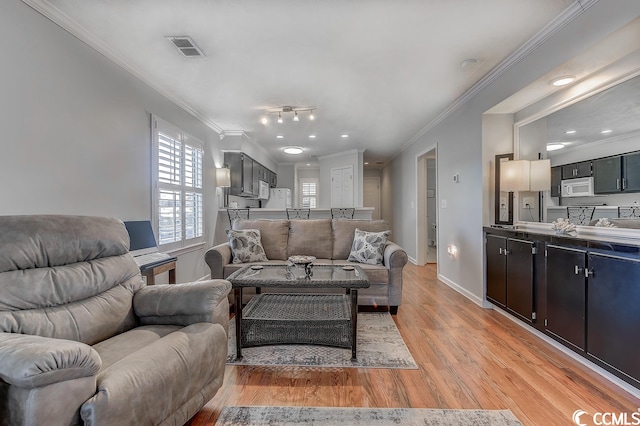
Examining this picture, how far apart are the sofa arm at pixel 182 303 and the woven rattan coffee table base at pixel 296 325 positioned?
574mm

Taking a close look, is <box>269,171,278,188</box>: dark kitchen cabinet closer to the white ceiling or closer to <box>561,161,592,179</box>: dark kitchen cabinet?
the white ceiling

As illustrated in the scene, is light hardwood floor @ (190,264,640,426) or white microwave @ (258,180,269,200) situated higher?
white microwave @ (258,180,269,200)

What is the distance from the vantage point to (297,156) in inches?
307

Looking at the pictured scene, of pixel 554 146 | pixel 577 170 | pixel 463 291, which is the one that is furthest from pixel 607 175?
pixel 463 291

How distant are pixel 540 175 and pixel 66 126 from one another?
13.5 ft

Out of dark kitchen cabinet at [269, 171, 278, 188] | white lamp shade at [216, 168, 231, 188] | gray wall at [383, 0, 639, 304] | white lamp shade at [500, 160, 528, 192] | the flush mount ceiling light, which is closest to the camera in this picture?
gray wall at [383, 0, 639, 304]

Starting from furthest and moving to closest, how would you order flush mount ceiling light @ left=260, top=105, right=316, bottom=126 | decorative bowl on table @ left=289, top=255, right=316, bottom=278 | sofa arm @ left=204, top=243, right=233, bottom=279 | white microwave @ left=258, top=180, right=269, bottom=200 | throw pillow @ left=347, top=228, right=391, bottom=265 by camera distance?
white microwave @ left=258, top=180, right=269, bottom=200 < flush mount ceiling light @ left=260, top=105, right=316, bottom=126 < throw pillow @ left=347, top=228, right=391, bottom=265 < sofa arm @ left=204, top=243, right=233, bottom=279 < decorative bowl on table @ left=289, top=255, right=316, bottom=278

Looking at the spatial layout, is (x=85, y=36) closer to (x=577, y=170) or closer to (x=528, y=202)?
(x=577, y=170)

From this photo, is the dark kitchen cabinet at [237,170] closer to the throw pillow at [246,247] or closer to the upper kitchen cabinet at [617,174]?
the throw pillow at [246,247]

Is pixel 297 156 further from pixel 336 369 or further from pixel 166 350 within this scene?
pixel 166 350

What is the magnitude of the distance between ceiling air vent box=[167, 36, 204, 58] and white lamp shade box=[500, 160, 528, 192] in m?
3.23

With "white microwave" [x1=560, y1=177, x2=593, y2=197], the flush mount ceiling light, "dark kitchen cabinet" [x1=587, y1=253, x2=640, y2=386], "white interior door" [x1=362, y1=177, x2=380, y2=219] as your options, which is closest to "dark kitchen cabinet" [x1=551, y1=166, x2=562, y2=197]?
"white microwave" [x1=560, y1=177, x2=593, y2=197]

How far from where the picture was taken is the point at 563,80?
2479mm

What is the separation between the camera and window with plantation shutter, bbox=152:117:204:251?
3.37 metres
